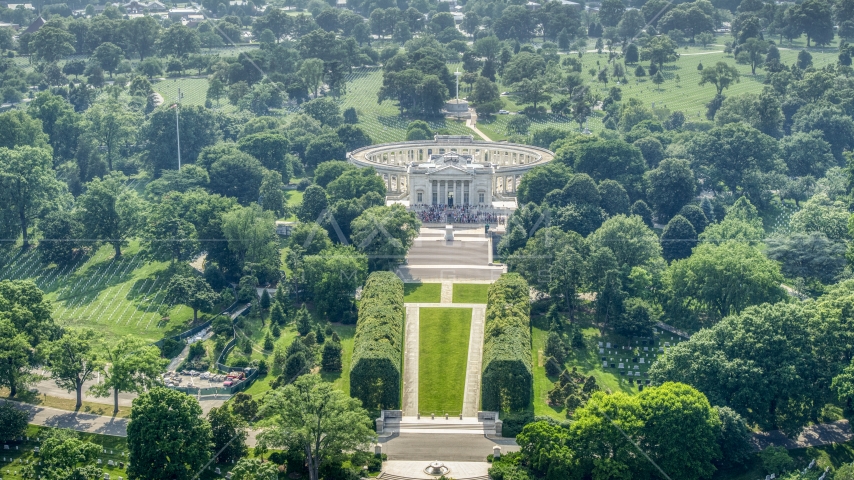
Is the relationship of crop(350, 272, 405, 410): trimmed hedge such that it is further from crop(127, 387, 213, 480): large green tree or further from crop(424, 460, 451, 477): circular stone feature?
crop(127, 387, 213, 480): large green tree

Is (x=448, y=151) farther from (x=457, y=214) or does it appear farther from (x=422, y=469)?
(x=422, y=469)

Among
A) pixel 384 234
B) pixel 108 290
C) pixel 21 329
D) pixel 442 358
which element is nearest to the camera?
pixel 21 329

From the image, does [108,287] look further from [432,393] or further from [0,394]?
[432,393]

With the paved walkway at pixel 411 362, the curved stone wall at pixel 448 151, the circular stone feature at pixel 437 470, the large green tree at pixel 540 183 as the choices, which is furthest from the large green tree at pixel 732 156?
the circular stone feature at pixel 437 470

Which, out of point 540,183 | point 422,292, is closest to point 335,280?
point 422,292

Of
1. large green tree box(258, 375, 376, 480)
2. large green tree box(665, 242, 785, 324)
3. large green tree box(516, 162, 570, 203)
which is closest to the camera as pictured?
large green tree box(258, 375, 376, 480)

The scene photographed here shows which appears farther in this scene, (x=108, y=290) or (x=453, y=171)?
(x=453, y=171)

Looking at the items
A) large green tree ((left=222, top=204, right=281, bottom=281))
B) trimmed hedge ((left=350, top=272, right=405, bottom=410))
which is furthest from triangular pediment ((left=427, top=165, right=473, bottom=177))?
trimmed hedge ((left=350, top=272, right=405, bottom=410))
